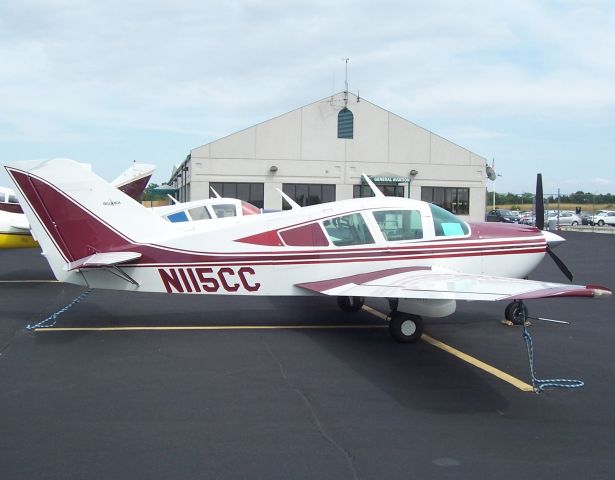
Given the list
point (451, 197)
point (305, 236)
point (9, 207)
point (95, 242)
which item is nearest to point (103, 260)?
point (95, 242)

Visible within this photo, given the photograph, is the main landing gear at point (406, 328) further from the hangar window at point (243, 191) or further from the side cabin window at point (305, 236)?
the hangar window at point (243, 191)

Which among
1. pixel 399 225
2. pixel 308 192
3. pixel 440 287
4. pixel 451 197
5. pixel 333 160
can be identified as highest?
pixel 333 160

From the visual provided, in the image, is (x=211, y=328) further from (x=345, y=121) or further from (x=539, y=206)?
(x=345, y=121)

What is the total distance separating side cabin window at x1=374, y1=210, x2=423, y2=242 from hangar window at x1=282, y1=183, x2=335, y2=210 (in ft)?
98.6

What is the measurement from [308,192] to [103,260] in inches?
1250

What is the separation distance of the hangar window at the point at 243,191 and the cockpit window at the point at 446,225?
29.2 metres

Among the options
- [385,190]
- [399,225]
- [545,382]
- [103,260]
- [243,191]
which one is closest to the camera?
[545,382]

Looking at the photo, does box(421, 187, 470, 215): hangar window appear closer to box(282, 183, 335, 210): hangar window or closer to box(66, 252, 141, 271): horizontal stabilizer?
box(282, 183, 335, 210): hangar window

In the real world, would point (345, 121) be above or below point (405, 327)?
above

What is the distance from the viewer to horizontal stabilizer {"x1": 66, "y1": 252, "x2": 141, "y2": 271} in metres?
7.86

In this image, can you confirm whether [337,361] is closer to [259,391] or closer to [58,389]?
[259,391]

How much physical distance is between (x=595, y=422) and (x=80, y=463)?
4137 millimetres

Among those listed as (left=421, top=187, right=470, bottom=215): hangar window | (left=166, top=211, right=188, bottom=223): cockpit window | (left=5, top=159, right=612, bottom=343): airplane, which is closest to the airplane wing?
(left=5, top=159, right=612, bottom=343): airplane

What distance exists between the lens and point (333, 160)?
39.5m
